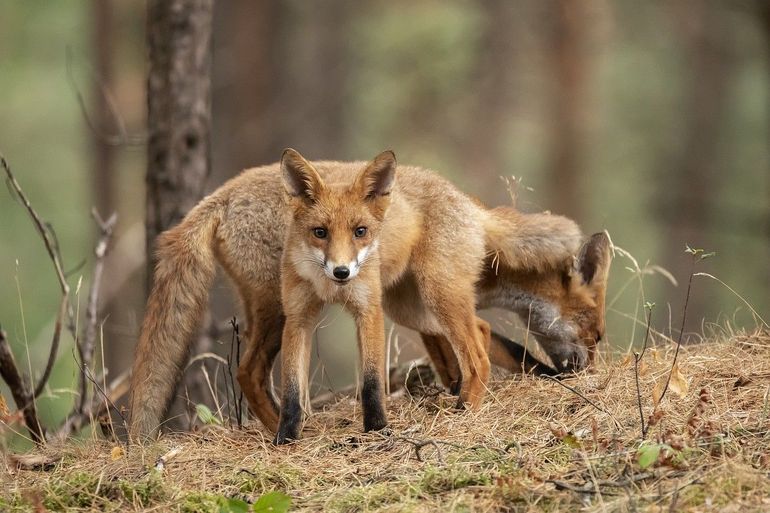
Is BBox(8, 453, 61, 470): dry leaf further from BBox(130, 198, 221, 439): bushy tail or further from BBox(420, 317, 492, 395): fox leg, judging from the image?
BBox(420, 317, 492, 395): fox leg

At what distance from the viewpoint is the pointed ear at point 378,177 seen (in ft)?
18.9

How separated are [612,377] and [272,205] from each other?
8.54 feet

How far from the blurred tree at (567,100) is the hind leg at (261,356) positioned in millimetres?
12079

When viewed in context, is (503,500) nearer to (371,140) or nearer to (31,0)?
(371,140)

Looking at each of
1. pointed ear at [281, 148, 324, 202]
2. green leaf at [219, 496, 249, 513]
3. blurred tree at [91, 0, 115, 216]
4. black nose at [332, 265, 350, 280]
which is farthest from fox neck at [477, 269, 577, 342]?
blurred tree at [91, 0, 115, 216]

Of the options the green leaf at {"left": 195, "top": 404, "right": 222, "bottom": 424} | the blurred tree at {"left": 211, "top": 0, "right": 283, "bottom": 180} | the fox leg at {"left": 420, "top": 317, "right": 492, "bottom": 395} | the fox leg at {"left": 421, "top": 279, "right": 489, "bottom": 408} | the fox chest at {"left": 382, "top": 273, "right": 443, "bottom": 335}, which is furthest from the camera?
the blurred tree at {"left": 211, "top": 0, "right": 283, "bottom": 180}

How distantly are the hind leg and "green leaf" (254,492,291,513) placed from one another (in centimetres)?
226

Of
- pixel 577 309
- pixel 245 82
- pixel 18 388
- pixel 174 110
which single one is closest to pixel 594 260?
pixel 577 309

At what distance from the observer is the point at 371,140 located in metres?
23.5

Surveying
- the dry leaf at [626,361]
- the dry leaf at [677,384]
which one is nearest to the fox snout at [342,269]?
the dry leaf at [677,384]

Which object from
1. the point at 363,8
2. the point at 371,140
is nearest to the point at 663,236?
the point at 371,140

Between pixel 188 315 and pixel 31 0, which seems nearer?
pixel 188 315

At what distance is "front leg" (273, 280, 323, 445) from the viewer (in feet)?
18.6

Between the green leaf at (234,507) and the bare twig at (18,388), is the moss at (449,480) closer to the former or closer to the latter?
the green leaf at (234,507)
